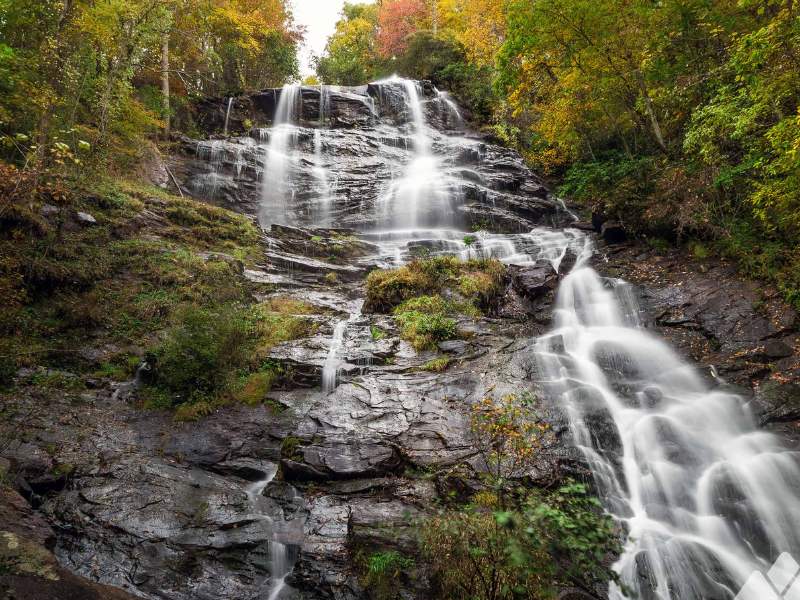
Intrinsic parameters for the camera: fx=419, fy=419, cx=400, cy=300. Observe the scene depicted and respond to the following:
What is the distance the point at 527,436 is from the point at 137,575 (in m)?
4.91

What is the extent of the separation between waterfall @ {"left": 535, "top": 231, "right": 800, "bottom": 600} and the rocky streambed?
290mm

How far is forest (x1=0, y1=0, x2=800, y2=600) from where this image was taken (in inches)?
181

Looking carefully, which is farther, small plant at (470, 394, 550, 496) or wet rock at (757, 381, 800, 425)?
wet rock at (757, 381, 800, 425)

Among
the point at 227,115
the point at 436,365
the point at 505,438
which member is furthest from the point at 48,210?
the point at 227,115

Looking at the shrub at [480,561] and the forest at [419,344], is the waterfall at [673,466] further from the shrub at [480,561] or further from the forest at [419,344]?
the shrub at [480,561]

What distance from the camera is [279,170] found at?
18.7m

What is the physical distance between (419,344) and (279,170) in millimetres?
13183

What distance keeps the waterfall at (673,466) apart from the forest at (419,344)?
4cm

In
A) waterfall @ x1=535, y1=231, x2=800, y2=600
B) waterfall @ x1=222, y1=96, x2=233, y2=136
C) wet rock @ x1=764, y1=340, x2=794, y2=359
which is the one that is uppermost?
waterfall @ x1=222, y1=96, x2=233, y2=136

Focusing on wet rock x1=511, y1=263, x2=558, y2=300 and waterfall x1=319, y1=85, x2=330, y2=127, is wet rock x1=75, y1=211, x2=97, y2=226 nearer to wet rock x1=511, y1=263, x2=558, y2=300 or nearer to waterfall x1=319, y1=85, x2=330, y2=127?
wet rock x1=511, y1=263, x2=558, y2=300

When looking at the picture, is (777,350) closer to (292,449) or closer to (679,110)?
(679,110)

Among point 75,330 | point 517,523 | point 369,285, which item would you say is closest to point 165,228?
point 75,330

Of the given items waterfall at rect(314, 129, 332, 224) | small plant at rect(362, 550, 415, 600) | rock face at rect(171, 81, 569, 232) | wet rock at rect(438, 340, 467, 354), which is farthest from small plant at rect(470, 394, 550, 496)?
waterfall at rect(314, 129, 332, 224)

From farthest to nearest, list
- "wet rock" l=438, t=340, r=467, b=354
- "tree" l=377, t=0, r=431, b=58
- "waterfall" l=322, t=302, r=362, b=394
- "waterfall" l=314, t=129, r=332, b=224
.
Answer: "tree" l=377, t=0, r=431, b=58
"waterfall" l=314, t=129, r=332, b=224
"wet rock" l=438, t=340, r=467, b=354
"waterfall" l=322, t=302, r=362, b=394
